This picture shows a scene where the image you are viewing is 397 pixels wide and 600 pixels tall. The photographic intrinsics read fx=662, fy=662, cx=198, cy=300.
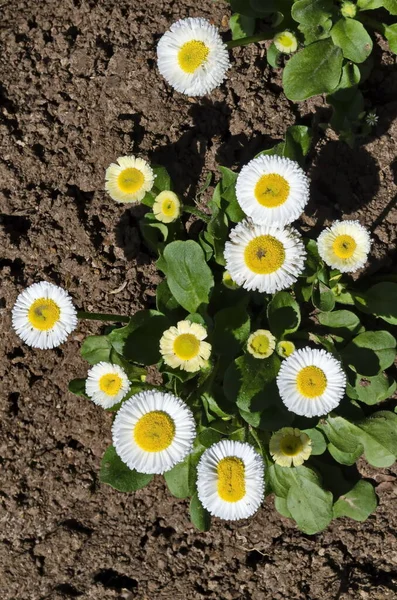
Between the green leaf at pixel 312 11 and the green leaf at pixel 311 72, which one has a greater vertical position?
the green leaf at pixel 312 11

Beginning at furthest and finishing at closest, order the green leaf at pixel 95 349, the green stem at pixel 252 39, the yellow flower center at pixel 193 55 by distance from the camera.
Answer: the green leaf at pixel 95 349 → the green stem at pixel 252 39 → the yellow flower center at pixel 193 55

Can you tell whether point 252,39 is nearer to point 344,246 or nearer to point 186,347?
point 344,246

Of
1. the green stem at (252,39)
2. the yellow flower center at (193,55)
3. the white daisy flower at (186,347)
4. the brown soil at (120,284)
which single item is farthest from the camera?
the brown soil at (120,284)

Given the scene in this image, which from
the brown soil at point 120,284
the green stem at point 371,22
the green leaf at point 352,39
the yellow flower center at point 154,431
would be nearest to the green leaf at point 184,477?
the brown soil at point 120,284

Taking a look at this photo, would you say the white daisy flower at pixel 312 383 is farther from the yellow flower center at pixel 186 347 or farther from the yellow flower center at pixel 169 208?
the yellow flower center at pixel 169 208

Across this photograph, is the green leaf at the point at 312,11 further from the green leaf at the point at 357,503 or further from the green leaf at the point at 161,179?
the green leaf at the point at 357,503

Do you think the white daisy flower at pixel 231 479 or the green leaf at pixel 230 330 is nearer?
the white daisy flower at pixel 231 479

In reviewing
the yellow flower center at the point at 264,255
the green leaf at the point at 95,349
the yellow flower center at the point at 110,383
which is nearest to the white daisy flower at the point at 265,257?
the yellow flower center at the point at 264,255

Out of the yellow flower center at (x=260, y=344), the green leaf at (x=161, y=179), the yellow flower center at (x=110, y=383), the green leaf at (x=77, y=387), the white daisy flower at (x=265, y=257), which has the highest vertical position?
the green leaf at (x=161, y=179)
